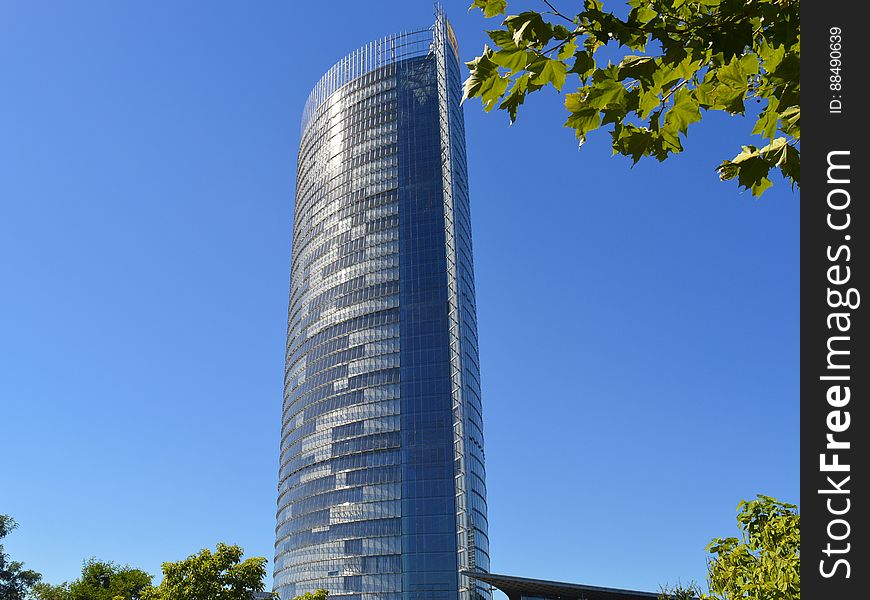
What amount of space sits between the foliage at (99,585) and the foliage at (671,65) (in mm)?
60200

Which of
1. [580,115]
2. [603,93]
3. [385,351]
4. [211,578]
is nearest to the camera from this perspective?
[603,93]

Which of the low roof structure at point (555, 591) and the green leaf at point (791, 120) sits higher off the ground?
the green leaf at point (791, 120)

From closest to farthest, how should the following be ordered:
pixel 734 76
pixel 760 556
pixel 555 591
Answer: pixel 734 76, pixel 760 556, pixel 555 591

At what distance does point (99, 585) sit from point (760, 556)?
59.8 meters

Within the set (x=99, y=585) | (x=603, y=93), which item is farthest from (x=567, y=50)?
(x=99, y=585)

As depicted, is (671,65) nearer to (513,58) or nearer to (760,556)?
(513,58)

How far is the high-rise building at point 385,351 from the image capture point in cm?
10462

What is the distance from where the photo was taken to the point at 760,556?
58.9ft

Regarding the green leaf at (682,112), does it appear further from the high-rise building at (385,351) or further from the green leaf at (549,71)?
the high-rise building at (385,351)

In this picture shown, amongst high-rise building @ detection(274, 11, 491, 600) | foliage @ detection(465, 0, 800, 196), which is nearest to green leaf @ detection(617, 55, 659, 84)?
foliage @ detection(465, 0, 800, 196)

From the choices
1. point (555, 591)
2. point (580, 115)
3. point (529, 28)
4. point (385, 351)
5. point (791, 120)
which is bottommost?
point (555, 591)

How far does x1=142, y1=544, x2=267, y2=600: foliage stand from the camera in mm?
36438

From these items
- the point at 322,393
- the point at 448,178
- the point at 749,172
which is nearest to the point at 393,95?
the point at 448,178

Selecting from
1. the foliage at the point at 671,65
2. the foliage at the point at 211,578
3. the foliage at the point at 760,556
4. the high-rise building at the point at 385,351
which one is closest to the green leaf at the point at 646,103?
the foliage at the point at 671,65
